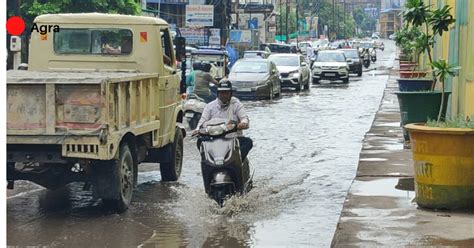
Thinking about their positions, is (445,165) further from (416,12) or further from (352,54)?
(352,54)

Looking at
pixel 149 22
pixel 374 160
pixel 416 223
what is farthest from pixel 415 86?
pixel 416 223

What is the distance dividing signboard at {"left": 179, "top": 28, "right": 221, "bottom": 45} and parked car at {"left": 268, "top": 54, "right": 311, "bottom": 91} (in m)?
22.6

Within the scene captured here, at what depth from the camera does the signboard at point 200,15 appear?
60812mm

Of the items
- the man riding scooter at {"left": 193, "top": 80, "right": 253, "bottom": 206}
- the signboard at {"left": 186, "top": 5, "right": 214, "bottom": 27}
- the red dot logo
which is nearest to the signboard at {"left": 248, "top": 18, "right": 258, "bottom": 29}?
the signboard at {"left": 186, "top": 5, "right": 214, "bottom": 27}

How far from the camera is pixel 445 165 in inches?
363

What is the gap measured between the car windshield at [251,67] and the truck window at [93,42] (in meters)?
19.8

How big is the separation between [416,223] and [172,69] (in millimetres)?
4754

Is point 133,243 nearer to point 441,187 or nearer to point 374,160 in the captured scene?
point 441,187

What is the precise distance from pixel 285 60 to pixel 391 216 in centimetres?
2897

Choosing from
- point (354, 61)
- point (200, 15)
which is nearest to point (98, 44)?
point (354, 61)

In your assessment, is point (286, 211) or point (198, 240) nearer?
point (198, 240)

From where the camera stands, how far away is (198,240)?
878cm

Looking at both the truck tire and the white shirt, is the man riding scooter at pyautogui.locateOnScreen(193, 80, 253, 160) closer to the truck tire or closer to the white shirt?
the white shirt

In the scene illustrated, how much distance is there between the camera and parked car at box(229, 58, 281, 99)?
98.7 ft
